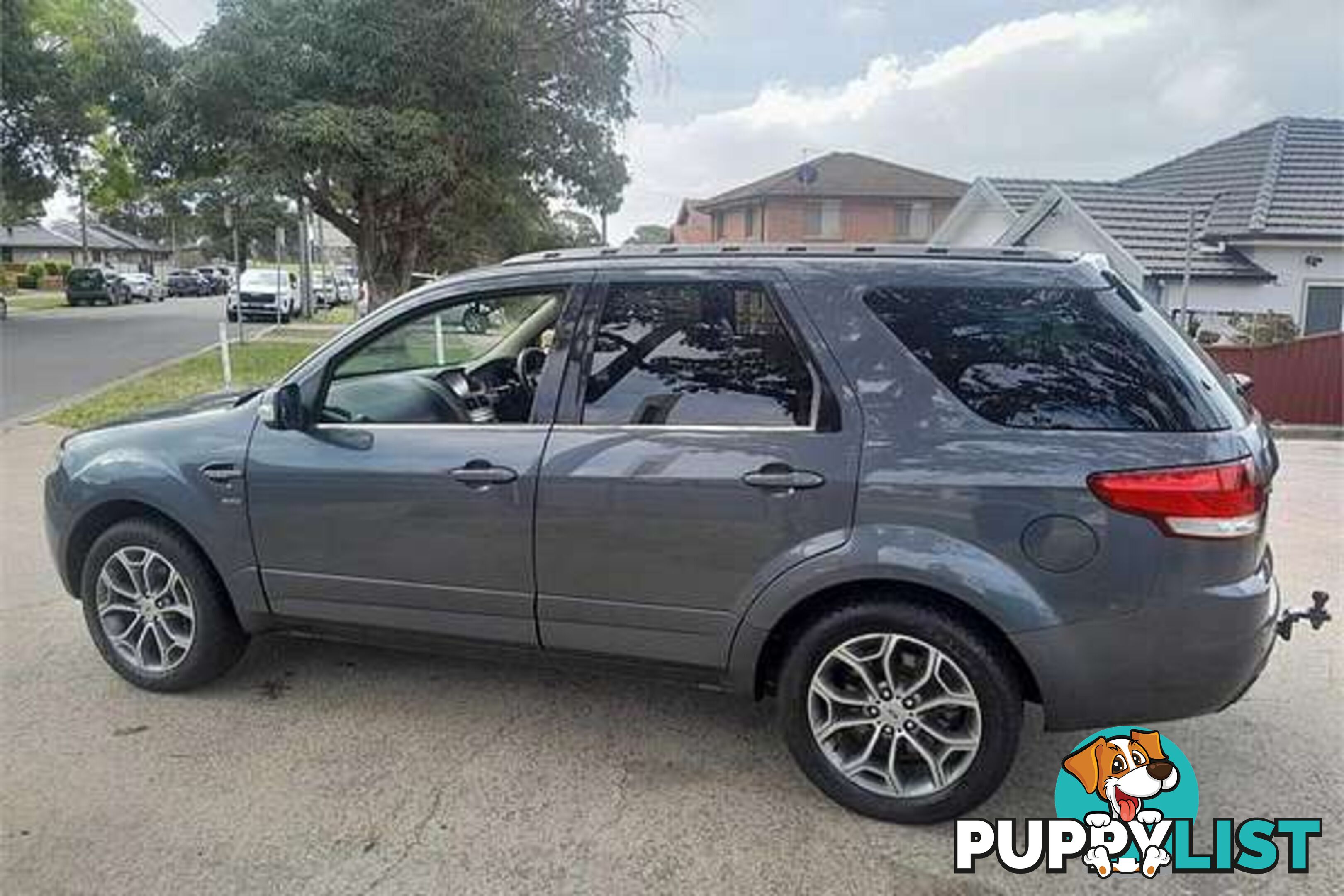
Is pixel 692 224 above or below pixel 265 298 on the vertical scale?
above

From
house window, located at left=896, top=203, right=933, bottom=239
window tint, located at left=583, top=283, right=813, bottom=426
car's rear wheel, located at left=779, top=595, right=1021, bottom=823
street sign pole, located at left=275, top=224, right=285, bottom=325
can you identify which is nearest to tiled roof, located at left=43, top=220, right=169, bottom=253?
street sign pole, located at left=275, top=224, right=285, bottom=325

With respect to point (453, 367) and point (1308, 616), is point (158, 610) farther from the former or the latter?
point (1308, 616)

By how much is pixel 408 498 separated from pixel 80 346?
64.3 feet

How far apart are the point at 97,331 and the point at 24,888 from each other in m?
24.3

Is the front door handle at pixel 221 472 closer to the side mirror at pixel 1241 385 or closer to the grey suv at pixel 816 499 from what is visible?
the grey suv at pixel 816 499

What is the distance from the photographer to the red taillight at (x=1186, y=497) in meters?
2.54

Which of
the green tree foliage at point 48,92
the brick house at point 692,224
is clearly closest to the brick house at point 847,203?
the brick house at point 692,224

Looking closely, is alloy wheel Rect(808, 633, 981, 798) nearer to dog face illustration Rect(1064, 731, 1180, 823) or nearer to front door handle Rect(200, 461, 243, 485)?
dog face illustration Rect(1064, 731, 1180, 823)

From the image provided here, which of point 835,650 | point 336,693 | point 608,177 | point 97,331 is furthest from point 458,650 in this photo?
point 97,331

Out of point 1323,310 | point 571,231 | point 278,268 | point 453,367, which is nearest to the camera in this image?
point 453,367

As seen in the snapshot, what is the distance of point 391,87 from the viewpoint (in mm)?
17047

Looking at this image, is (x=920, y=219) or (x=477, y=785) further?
(x=920, y=219)

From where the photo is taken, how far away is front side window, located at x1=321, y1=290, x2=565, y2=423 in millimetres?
3496

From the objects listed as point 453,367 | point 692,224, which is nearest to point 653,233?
point 692,224
